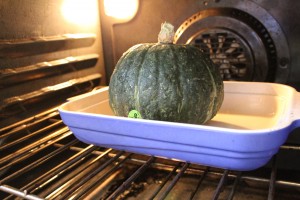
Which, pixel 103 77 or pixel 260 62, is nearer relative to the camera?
pixel 260 62

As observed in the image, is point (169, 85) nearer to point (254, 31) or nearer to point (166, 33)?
point (166, 33)

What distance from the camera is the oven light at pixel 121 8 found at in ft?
2.81

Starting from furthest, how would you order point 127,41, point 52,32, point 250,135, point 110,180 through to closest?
point 127,41 → point 52,32 → point 110,180 → point 250,135

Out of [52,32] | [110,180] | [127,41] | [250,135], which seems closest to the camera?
[250,135]

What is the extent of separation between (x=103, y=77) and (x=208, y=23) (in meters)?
0.41

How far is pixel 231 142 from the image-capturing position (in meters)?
0.41

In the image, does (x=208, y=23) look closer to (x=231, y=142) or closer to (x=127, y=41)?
(x=127, y=41)

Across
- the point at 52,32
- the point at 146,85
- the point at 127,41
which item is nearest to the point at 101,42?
the point at 127,41

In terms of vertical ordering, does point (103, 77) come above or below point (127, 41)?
below

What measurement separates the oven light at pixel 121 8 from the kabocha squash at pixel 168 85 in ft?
1.07

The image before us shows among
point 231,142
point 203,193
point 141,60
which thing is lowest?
point 203,193

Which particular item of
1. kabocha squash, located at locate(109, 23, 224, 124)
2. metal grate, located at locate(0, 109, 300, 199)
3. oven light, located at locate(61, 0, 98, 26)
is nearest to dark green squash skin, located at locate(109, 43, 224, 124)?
kabocha squash, located at locate(109, 23, 224, 124)

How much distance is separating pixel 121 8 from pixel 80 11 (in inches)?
5.0

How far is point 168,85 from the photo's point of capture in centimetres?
52
